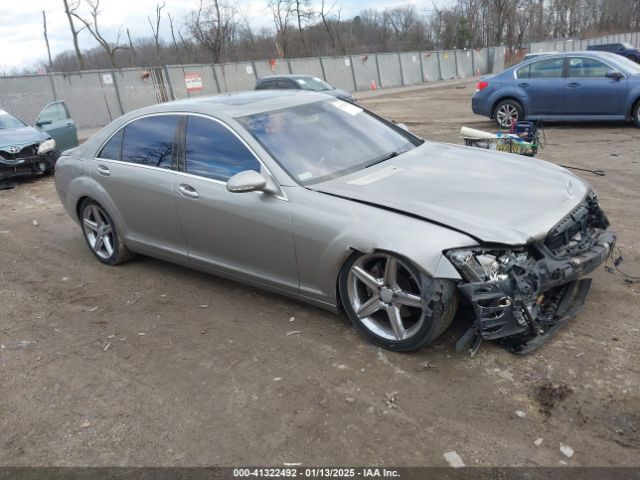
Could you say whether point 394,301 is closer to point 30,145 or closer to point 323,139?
point 323,139

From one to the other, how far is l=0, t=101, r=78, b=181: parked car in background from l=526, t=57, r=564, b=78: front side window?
10178mm

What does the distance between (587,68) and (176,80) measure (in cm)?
1772

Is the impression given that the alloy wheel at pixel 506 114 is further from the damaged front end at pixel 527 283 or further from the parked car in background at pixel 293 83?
the damaged front end at pixel 527 283

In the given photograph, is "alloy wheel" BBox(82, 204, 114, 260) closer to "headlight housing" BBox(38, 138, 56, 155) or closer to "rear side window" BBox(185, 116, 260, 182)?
"rear side window" BBox(185, 116, 260, 182)

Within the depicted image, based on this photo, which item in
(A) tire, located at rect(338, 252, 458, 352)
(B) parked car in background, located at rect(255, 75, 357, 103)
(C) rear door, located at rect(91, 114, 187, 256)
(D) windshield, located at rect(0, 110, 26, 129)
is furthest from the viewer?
(B) parked car in background, located at rect(255, 75, 357, 103)

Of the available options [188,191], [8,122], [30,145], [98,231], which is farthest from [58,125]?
[188,191]

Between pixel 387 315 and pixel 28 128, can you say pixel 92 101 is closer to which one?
pixel 28 128

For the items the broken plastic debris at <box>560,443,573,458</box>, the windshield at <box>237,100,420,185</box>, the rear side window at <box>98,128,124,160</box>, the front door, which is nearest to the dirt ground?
the broken plastic debris at <box>560,443,573,458</box>

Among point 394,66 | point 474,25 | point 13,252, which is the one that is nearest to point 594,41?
point 474,25

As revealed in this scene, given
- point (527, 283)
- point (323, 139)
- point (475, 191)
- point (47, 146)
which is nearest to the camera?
point (527, 283)

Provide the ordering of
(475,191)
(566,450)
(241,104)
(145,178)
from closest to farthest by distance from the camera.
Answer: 1. (566,450)
2. (475,191)
3. (241,104)
4. (145,178)

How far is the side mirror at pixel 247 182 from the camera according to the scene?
3699 mm

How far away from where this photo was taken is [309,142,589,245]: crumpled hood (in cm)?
322

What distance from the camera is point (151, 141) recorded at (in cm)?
481
